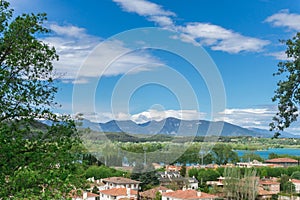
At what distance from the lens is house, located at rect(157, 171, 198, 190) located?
24.1 meters

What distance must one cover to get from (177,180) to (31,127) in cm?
2217

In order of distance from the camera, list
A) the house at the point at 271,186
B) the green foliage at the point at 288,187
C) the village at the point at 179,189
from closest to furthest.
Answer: the village at the point at 179,189, the green foliage at the point at 288,187, the house at the point at 271,186

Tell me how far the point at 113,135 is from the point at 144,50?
7698 mm

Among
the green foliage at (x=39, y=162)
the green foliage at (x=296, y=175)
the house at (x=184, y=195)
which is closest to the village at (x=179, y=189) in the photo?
the house at (x=184, y=195)

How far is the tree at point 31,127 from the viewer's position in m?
3.76

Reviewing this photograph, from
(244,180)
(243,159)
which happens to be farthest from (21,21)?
(243,159)

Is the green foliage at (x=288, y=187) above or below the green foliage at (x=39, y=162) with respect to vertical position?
below

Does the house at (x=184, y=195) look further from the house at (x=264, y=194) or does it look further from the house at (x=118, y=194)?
the house at (x=264, y=194)

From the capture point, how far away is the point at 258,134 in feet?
278

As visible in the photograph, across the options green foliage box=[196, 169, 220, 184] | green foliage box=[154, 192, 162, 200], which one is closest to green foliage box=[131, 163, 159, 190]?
green foliage box=[154, 192, 162, 200]

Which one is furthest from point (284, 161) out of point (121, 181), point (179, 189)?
point (121, 181)

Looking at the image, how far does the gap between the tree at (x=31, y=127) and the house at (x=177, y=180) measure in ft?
64.5

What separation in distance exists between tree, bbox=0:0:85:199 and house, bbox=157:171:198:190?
19.7 m

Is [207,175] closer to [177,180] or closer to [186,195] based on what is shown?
[177,180]
